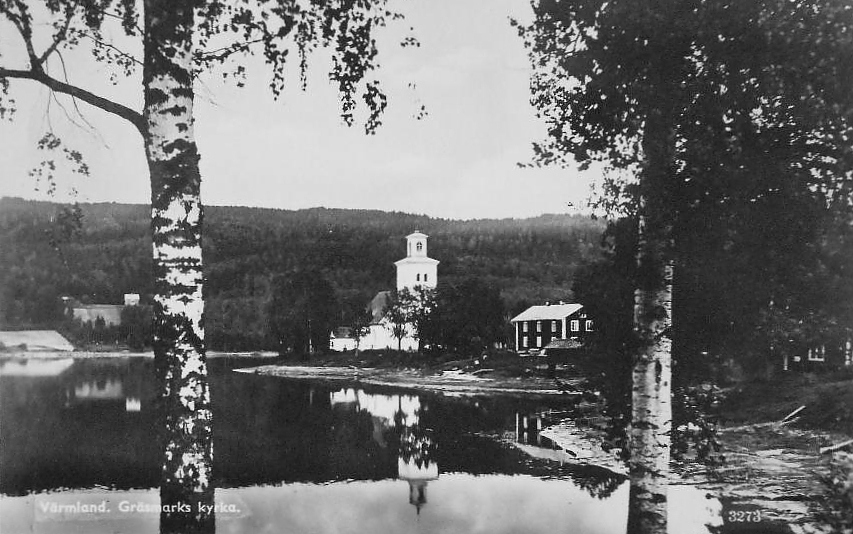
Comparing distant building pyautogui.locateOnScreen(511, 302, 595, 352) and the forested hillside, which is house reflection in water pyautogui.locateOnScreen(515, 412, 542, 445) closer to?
distant building pyautogui.locateOnScreen(511, 302, 595, 352)

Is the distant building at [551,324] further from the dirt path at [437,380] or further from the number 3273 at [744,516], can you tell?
the number 3273 at [744,516]

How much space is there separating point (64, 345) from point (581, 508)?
445 centimetres

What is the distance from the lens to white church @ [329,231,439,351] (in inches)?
262

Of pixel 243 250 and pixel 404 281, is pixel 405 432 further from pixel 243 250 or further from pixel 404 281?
pixel 243 250

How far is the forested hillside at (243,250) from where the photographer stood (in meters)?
5.04

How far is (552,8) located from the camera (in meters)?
4.89

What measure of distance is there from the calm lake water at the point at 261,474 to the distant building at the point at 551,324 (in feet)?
4.51

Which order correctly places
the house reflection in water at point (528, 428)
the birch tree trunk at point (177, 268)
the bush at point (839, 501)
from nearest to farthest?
1. the birch tree trunk at point (177, 268)
2. the bush at point (839, 501)
3. the house reflection in water at point (528, 428)

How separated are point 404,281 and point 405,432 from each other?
A: 11.5 ft

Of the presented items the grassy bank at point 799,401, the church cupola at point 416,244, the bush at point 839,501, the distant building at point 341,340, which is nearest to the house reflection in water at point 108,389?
the distant building at point 341,340

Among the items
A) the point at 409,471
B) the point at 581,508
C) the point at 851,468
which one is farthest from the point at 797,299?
the point at 409,471

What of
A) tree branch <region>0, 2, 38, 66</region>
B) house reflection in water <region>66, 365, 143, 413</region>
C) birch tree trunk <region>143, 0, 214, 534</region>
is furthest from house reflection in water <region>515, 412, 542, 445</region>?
tree branch <region>0, 2, 38, 66</region>

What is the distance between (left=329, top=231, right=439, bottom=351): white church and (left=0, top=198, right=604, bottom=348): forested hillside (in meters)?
0.12


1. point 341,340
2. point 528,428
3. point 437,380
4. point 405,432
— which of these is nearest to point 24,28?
point 341,340
